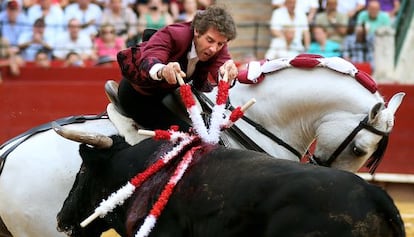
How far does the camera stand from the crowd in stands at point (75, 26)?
1150 centimetres

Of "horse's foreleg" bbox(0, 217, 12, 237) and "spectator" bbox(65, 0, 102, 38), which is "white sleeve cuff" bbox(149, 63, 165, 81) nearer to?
"horse's foreleg" bbox(0, 217, 12, 237)

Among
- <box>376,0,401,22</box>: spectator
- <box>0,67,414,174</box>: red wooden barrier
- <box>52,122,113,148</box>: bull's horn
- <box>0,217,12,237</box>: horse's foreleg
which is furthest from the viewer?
<box>376,0,401,22</box>: spectator

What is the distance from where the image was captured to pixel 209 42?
4.95 m

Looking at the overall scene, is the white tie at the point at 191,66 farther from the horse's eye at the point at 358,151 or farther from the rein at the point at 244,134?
the horse's eye at the point at 358,151

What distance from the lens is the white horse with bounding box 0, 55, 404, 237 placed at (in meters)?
5.29

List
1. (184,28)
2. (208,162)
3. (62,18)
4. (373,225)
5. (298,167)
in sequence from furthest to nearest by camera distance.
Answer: (62,18), (184,28), (208,162), (298,167), (373,225)

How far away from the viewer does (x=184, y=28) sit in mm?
5172

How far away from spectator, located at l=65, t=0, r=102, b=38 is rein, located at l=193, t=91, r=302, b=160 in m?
6.45

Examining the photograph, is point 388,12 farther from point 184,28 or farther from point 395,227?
point 395,227

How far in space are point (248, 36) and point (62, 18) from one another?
85.2 inches

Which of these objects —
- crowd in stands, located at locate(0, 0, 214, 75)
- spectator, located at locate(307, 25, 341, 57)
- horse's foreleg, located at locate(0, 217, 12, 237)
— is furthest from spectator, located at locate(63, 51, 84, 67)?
horse's foreleg, located at locate(0, 217, 12, 237)

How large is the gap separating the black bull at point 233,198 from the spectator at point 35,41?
7.05 m

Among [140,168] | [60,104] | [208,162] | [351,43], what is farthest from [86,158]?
[351,43]

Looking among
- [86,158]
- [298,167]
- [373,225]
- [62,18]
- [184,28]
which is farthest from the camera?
[62,18]
